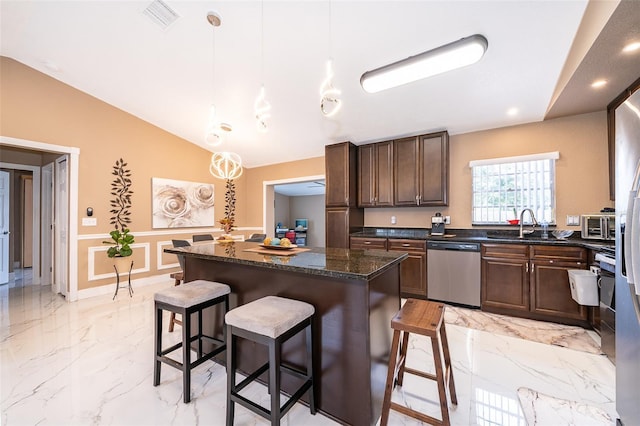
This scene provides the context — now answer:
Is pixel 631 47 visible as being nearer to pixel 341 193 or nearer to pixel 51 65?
pixel 341 193

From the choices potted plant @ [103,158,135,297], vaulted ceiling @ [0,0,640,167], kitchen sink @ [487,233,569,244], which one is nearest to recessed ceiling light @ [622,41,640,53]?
vaulted ceiling @ [0,0,640,167]

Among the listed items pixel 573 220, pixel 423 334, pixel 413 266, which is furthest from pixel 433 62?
pixel 573 220

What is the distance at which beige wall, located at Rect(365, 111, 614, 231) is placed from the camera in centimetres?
309

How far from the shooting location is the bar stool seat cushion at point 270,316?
4.42 ft

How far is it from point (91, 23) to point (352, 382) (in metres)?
4.08

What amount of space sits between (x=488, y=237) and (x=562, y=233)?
77 cm

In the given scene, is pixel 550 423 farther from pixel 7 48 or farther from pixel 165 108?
pixel 7 48

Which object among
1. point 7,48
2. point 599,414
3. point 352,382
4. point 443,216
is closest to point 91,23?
point 7,48

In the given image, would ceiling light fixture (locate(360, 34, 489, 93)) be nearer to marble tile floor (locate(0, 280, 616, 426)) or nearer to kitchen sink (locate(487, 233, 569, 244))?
kitchen sink (locate(487, 233, 569, 244))

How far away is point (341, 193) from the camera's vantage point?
169 inches

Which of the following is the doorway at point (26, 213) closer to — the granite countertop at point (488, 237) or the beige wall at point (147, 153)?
the beige wall at point (147, 153)

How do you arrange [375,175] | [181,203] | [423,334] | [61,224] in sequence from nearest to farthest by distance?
[423,334] → [61,224] → [375,175] → [181,203]

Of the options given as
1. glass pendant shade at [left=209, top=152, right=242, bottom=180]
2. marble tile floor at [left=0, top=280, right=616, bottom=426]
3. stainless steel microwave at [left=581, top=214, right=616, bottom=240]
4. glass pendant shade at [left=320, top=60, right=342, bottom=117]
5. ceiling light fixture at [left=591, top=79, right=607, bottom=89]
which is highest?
ceiling light fixture at [left=591, top=79, right=607, bottom=89]

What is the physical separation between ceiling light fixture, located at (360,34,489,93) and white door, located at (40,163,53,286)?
5529 mm
